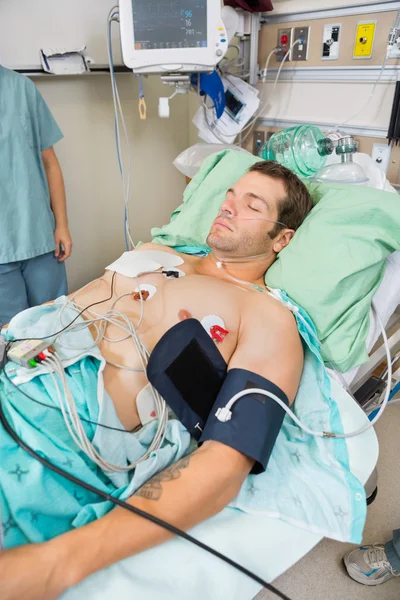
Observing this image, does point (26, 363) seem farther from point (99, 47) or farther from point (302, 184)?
point (99, 47)

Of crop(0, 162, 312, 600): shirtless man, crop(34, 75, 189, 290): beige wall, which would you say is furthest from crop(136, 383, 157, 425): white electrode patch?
crop(34, 75, 189, 290): beige wall

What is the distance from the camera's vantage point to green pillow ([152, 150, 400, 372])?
1.28 meters

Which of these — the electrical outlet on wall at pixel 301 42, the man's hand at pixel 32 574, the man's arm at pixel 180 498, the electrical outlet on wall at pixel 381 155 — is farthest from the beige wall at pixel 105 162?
the man's hand at pixel 32 574

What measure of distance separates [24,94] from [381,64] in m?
1.38

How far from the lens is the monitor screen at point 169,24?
170 centimetres

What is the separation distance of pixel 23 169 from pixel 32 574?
145 centimetres

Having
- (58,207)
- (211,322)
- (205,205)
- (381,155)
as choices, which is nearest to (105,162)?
(58,207)

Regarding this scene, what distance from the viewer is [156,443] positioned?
3.28ft

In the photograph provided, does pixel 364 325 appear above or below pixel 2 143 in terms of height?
below

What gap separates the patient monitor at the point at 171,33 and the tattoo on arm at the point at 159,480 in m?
1.58

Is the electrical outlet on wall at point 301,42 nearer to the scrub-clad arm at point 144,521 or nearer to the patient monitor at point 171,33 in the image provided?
the patient monitor at point 171,33

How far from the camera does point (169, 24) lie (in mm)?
1715

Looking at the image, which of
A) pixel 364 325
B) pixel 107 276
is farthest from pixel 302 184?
pixel 107 276

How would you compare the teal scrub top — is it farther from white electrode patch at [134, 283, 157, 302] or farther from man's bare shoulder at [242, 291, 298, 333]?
man's bare shoulder at [242, 291, 298, 333]
